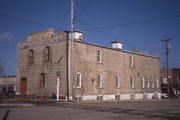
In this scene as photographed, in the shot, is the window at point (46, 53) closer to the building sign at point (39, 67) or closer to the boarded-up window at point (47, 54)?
the boarded-up window at point (47, 54)

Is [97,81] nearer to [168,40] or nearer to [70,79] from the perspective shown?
[70,79]

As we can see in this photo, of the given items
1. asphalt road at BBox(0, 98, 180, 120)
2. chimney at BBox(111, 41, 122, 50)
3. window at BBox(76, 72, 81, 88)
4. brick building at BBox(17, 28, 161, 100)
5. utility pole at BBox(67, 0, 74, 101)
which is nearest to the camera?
asphalt road at BBox(0, 98, 180, 120)

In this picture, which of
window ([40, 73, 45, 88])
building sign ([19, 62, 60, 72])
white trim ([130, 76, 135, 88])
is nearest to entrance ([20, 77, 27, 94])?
building sign ([19, 62, 60, 72])

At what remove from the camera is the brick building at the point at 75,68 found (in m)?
30.1

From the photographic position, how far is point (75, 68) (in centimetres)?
3027

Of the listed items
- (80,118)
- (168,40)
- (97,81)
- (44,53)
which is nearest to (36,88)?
(44,53)

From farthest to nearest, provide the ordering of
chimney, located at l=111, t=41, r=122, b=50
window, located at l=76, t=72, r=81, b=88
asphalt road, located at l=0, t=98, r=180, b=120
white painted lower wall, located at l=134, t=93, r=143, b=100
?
1. white painted lower wall, located at l=134, t=93, r=143, b=100
2. chimney, located at l=111, t=41, r=122, b=50
3. window, located at l=76, t=72, r=81, b=88
4. asphalt road, located at l=0, t=98, r=180, b=120

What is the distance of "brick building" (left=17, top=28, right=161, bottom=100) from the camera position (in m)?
30.1

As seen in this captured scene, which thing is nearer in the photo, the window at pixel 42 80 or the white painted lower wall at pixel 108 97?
the window at pixel 42 80

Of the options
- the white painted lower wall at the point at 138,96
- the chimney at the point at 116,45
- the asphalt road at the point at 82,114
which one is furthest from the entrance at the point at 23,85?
the white painted lower wall at the point at 138,96

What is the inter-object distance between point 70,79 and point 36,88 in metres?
6.07

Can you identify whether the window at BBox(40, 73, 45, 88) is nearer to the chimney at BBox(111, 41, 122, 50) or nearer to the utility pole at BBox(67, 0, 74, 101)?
the utility pole at BBox(67, 0, 74, 101)

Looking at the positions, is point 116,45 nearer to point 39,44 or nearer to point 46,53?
point 46,53

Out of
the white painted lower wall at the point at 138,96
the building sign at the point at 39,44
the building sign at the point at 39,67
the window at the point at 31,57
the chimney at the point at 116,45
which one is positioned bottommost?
the white painted lower wall at the point at 138,96
